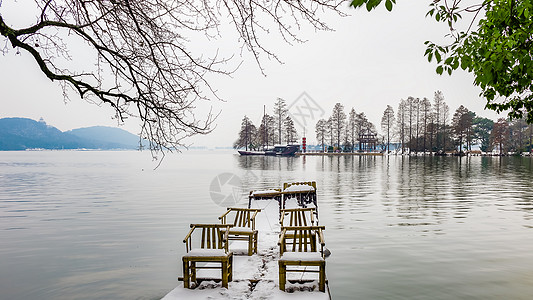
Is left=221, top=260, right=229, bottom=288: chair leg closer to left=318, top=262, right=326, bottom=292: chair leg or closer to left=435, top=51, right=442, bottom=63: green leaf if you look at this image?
left=318, top=262, right=326, bottom=292: chair leg

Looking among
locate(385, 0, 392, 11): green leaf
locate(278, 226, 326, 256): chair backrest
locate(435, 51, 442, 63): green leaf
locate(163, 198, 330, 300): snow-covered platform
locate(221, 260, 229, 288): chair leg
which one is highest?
locate(435, 51, 442, 63): green leaf

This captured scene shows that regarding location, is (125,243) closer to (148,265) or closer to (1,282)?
(148,265)

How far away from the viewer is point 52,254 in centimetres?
1201

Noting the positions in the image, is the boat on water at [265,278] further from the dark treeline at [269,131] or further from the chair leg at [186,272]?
the dark treeline at [269,131]

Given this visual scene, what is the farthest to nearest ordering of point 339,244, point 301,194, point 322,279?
point 301,194 < point 339,244 < point 322,279

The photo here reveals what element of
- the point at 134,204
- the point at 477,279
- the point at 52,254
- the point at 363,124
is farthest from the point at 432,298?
the point at 363,124

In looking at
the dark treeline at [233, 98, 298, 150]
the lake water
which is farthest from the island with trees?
the lake water

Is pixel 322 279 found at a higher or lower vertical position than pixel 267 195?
lower

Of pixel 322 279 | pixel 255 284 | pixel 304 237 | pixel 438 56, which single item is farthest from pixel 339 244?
pixel 438 56

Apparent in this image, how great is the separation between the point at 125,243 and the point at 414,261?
10.5 m

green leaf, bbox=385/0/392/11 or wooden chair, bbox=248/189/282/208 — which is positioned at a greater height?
green leaf, bbox=385/0/392/11

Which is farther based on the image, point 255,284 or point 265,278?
point 265,278

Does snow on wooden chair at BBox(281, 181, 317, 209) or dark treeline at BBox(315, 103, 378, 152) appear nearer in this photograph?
snow on wooden chair at BBox(281, 181, 317, 209)

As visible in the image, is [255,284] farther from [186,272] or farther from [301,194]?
[301,194]
